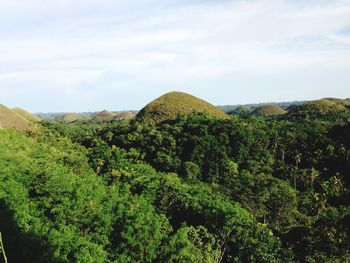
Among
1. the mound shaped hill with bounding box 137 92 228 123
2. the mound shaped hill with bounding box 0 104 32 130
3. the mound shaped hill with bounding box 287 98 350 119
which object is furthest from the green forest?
the mound shaped hill with bounding box 287 98 350 119

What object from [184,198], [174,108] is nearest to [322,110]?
[174,108]

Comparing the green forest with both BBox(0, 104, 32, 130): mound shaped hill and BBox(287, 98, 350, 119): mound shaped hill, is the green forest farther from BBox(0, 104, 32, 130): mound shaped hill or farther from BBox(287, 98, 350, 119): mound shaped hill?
BBox(287, 98, 350, 119): mound shaped hill

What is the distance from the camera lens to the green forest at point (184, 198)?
25.9m

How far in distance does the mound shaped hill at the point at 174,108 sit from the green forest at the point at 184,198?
26.2 m

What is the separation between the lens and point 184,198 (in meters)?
42.6

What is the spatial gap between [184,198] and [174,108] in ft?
268

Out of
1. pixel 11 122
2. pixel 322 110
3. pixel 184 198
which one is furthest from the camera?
pixel 322 110

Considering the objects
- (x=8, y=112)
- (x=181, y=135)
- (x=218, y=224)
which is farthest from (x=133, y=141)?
(x=218, y=224)

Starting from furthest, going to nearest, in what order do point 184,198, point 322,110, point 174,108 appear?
point 322,110, point 174,108, point 184,198

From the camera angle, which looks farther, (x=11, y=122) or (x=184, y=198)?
(x=11, y=122)

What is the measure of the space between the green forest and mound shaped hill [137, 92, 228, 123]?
2616 cm

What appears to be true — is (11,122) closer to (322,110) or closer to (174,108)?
(174,108)

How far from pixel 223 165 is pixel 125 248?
48525 mm

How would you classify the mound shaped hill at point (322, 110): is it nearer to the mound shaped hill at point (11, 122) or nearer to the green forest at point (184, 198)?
the green forest at point (184, 198)
